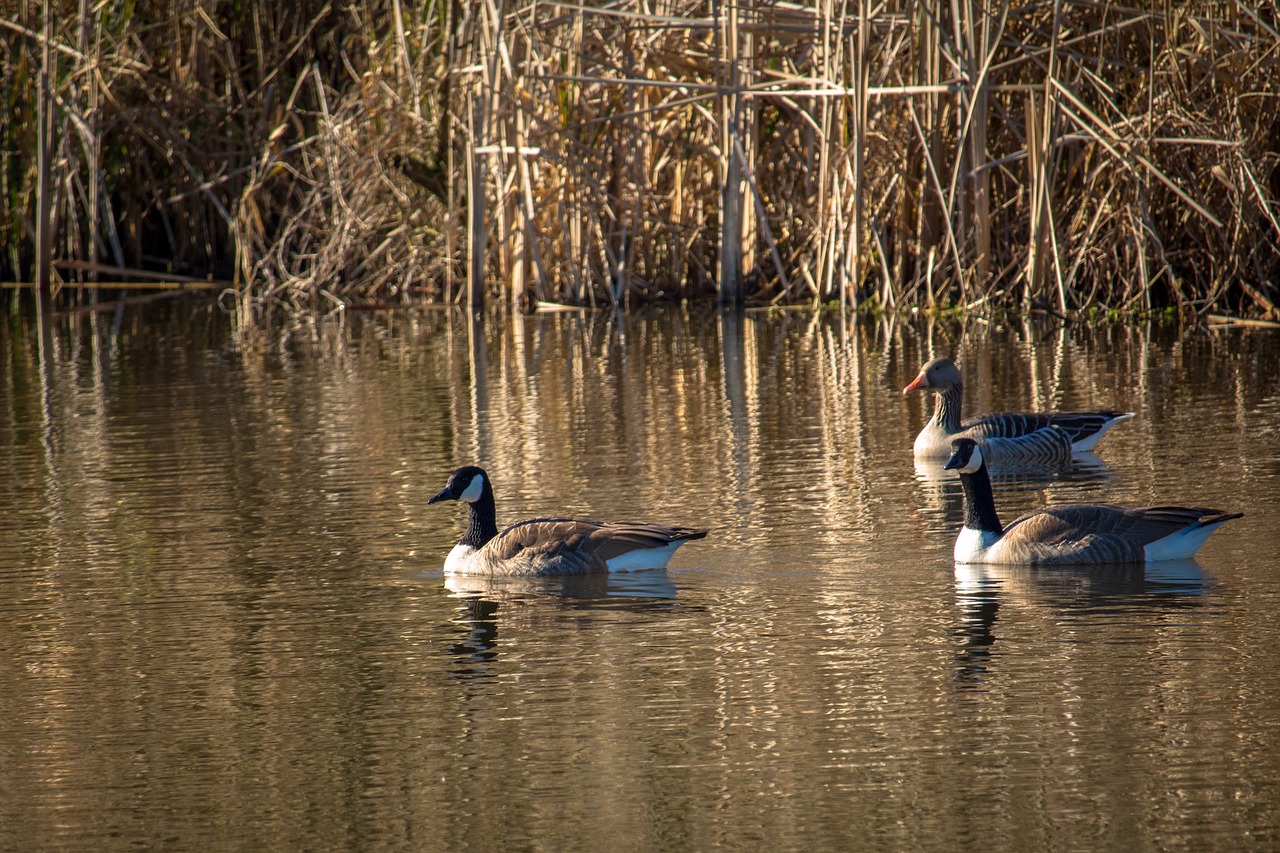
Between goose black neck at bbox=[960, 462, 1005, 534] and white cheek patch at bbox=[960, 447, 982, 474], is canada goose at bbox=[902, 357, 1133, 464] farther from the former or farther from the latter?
goose black neck at bbox=[960, 462, 1005, 534]

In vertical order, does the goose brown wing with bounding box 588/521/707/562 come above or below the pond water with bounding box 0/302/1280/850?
above

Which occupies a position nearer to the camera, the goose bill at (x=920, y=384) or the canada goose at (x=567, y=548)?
the canada goose at (x=567, y=548)

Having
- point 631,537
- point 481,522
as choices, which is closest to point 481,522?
point 481,522

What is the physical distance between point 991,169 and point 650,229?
14.4 feet

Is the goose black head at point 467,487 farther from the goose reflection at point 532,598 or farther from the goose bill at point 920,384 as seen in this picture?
the goose bill at point 920,384

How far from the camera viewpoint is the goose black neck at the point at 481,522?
31.6ft

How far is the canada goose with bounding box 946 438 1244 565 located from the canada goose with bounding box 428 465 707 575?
1364 millimetres

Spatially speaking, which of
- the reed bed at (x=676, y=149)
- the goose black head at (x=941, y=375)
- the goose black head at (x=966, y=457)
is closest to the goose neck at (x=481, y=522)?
the goose black head at (x=966, y=457)

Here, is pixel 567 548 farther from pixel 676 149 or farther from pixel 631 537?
pixel 676 149

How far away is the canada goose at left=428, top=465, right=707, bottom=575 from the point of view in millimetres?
9219

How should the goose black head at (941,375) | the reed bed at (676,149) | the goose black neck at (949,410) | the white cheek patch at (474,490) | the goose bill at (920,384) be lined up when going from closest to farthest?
the white cheek patch at (474,490) < the goose black neck at (949,410) < the goose black head at (941,375) < the goose bill at (920,384) < the reed bed at (676,149)

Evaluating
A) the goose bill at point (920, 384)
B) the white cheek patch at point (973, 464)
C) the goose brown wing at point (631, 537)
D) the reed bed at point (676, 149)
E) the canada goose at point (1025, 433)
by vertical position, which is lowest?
the goose brown wing at point (631, 537)

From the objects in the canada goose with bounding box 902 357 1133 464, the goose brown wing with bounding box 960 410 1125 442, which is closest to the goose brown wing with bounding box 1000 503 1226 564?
the canada goose with bounding box 902 357 1133 464

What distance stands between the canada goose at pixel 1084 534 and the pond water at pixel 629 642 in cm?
11
